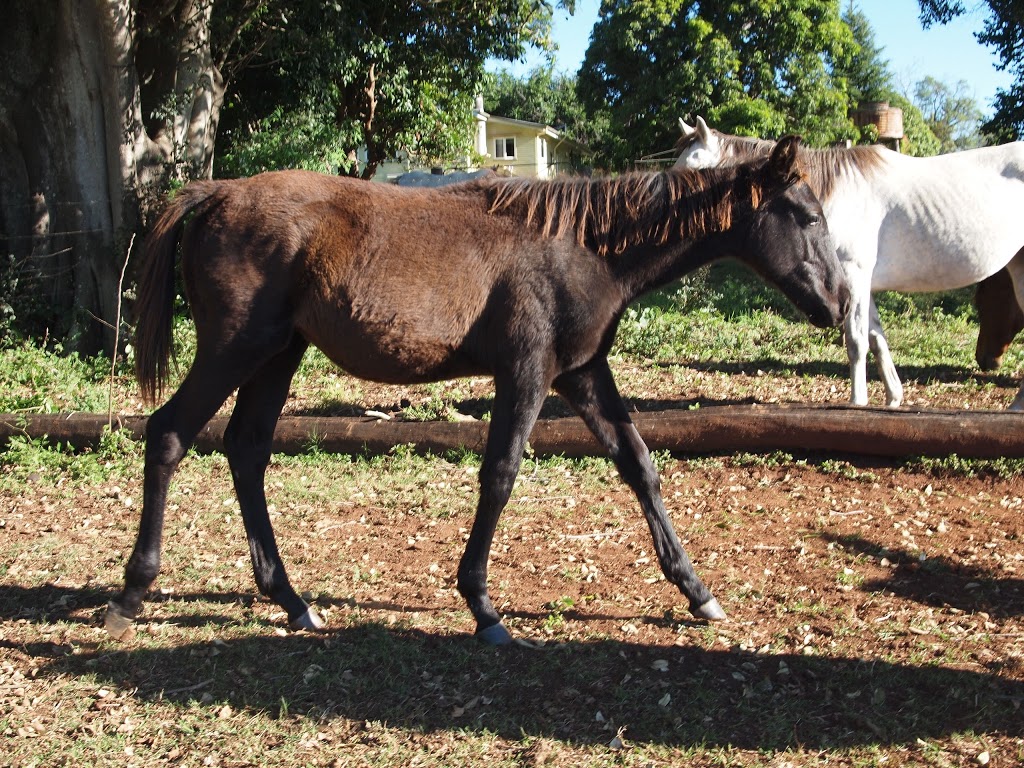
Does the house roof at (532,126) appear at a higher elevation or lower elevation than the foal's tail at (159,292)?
higher

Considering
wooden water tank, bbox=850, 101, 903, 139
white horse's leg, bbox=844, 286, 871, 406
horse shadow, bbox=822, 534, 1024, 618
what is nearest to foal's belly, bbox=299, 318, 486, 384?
horse shadow, bbox=822, 534, 1024, 618

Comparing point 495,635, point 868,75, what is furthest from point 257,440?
point 868,75

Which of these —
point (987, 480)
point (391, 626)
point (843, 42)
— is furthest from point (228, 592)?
point (843, 42)

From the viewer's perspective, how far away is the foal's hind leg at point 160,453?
12.9ft

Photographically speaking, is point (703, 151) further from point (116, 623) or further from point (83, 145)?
point (83, 145)

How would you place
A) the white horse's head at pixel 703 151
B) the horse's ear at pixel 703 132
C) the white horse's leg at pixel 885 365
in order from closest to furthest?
1. the white horse's leg at pixel 885 365
2. the white horse's head at pixel 703 151
3. the horse's ear at pixel 703 132

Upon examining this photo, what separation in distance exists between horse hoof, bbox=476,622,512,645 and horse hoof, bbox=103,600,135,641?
161 centimetres

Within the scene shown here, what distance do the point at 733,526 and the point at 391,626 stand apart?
2.28m

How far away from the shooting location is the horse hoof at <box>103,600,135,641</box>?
4008 millimetres

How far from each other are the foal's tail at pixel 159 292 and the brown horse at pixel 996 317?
7.08 meters

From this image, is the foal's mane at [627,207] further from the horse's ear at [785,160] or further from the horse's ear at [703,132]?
the horse's ear at [703,132]

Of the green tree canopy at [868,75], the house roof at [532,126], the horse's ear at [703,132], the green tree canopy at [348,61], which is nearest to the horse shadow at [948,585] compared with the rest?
the horse's ear at [703,132]

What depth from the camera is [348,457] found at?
6758 millimetres

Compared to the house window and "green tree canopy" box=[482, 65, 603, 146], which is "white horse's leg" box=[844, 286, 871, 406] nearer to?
the house window
